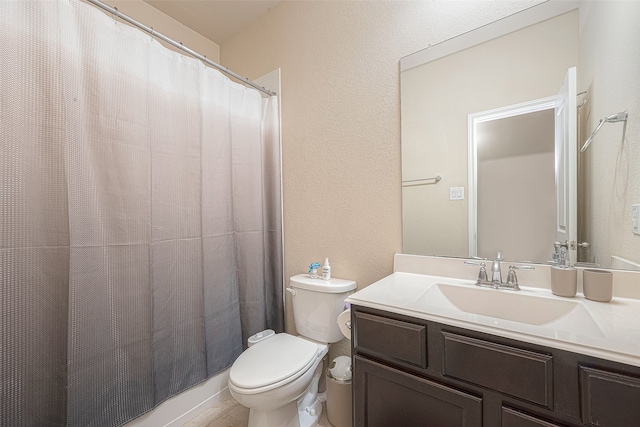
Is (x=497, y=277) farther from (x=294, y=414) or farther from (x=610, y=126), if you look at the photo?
(x=294, y=414)

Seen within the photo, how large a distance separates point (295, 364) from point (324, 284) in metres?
0.42

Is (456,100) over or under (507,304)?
over

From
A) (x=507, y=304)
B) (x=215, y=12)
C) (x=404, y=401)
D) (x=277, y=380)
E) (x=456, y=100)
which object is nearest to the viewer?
(x=404, y=401)

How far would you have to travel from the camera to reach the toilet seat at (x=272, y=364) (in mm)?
1084

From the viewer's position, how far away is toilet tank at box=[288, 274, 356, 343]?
1427mm

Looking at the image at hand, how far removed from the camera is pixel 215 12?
6.31ft

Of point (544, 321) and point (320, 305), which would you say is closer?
point (544, 321)

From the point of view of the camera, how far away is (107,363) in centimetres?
112

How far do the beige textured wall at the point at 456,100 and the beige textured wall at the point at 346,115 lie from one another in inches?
3.6

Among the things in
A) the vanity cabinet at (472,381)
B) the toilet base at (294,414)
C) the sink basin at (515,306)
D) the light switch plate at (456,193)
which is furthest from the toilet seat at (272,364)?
the light switch plate at (456,193)

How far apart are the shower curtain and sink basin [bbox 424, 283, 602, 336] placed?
1.24 metres

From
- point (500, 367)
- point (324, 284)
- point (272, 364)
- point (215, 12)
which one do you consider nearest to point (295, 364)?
point (272, 364)

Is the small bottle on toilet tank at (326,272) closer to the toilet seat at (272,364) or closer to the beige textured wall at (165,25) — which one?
the toilet seat at (272,364)

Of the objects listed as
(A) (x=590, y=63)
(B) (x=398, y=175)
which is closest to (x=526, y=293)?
(B) (x=398, y=175)
